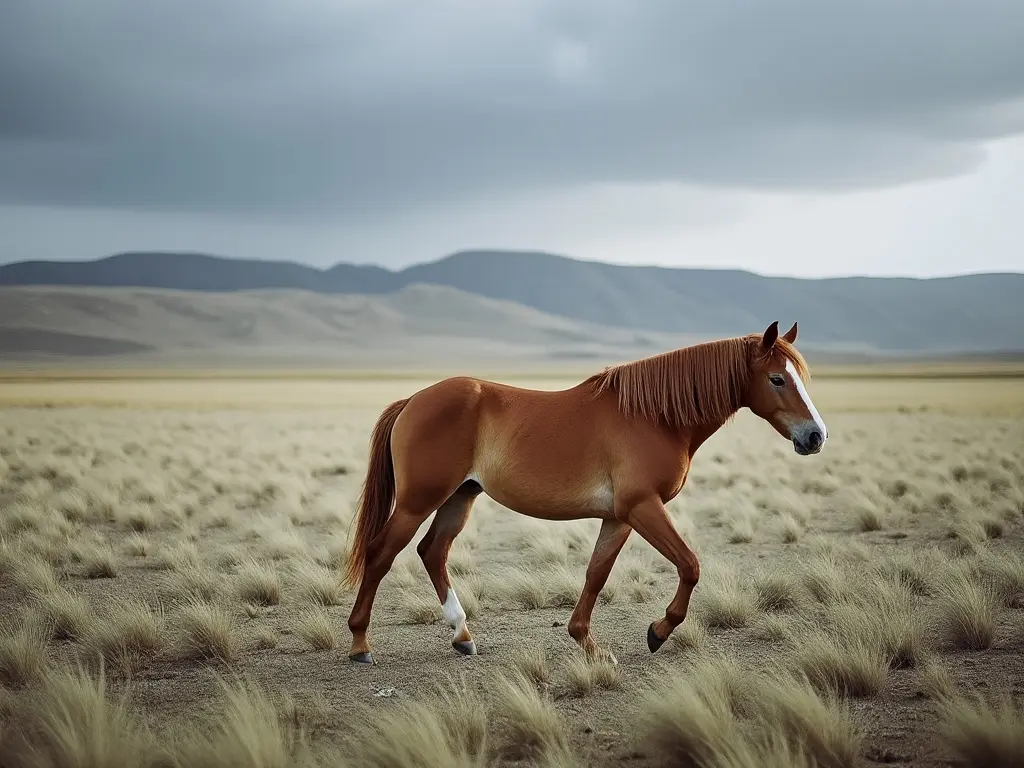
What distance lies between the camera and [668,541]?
5.74 metres

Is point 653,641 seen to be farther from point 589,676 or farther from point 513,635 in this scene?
point 513,635

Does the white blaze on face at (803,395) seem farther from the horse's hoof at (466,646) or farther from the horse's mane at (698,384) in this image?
the horse's hoof at (466,646)

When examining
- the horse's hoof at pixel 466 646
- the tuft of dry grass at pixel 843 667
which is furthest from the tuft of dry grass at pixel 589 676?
the tuft of dry grass at pixel 843 667

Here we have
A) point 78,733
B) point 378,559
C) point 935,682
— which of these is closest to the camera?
point 78,733

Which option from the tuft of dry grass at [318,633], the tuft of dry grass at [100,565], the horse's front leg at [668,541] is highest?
the horse's front leg at [668,541]

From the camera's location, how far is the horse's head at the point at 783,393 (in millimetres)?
5840

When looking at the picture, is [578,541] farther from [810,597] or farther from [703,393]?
[703,393]

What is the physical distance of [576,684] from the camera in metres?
5.57

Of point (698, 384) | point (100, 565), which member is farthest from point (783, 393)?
point (100, 565)

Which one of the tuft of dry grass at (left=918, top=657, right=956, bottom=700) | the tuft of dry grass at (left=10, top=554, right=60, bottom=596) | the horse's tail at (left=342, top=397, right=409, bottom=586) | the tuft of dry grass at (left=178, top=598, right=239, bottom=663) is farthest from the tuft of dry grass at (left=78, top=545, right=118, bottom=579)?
the tuft of dry grass at (left=918, top=657, right=956, bottom=700)

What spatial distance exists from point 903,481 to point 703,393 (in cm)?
1142

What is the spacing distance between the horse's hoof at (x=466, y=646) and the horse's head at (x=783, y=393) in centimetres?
265

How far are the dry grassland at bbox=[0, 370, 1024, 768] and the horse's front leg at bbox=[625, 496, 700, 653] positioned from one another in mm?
460

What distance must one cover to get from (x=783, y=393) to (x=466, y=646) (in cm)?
292
